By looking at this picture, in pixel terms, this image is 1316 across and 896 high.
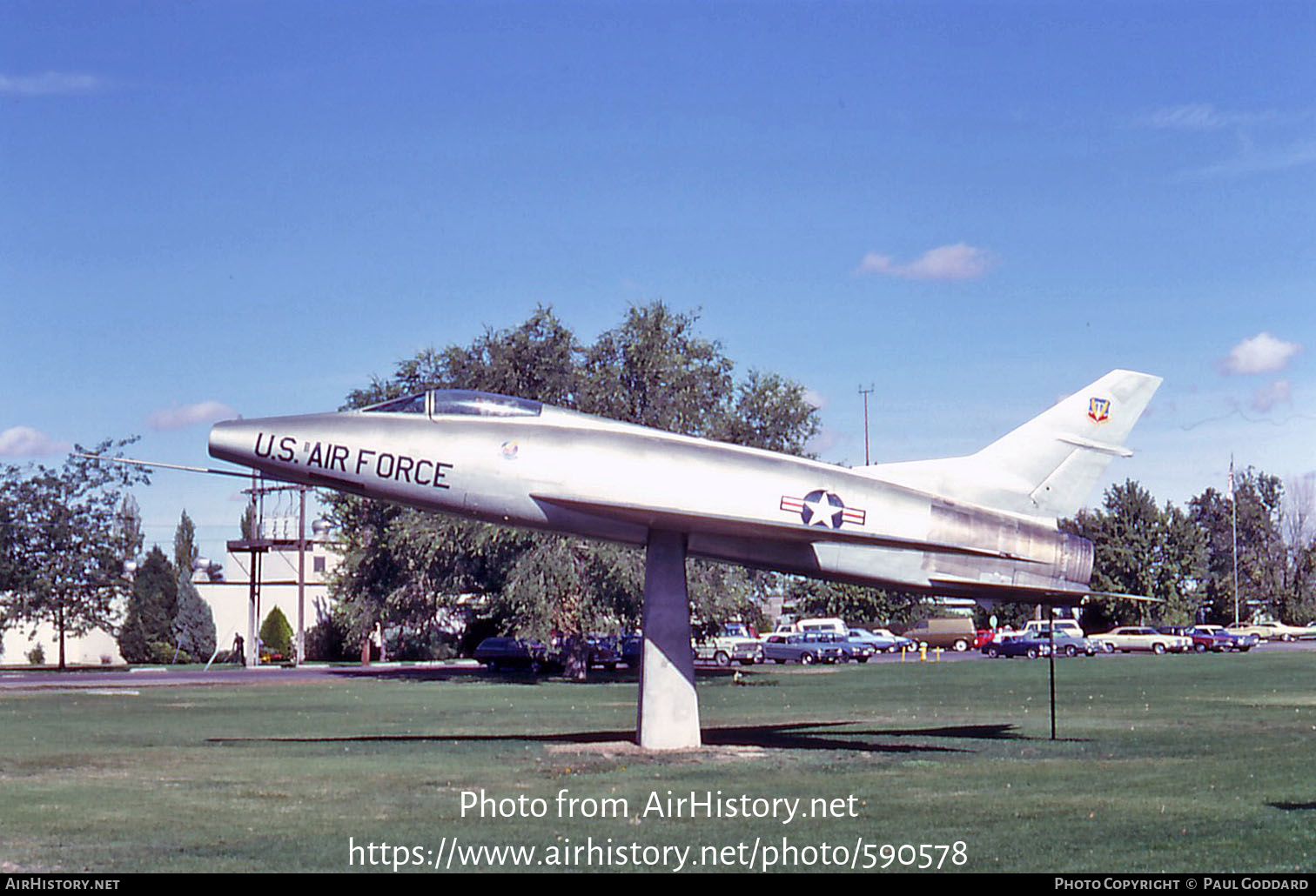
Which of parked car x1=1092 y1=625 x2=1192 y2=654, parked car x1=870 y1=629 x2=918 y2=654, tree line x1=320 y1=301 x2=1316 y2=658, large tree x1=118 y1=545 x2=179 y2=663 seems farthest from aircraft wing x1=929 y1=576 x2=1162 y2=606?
large tree x1=118 y1=545 x2=179 y2=663

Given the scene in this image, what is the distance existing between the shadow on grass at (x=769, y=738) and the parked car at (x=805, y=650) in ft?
125

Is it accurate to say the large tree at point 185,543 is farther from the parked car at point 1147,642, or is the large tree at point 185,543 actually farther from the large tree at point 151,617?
the parked car at point 1147,642

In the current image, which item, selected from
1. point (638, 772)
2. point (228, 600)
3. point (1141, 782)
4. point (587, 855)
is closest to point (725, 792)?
point (638, 772)

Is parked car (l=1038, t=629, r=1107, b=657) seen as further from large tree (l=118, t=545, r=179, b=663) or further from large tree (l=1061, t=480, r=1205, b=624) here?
large tree (l=118, t=545, r=179, b=663)

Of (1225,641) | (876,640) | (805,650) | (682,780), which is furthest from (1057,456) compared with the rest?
(1225,641)

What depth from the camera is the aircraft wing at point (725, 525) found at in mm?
18453

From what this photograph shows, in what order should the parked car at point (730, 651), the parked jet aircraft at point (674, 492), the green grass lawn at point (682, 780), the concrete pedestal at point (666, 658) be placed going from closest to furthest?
the green grass lawn at point (682, 780)
the parked jet aircraft at point (674, 492)
the concrete pedestal at point (666, 658)
the parked car at point (730, 651)

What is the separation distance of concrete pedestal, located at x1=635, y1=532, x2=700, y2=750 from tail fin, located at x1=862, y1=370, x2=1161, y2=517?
10.5 feet

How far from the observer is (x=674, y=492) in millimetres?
18484

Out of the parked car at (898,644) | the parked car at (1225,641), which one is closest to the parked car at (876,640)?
the parked car at (898,644)

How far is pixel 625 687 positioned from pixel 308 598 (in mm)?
39279

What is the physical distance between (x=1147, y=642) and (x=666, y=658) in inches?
2161

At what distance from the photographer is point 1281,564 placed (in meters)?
113
